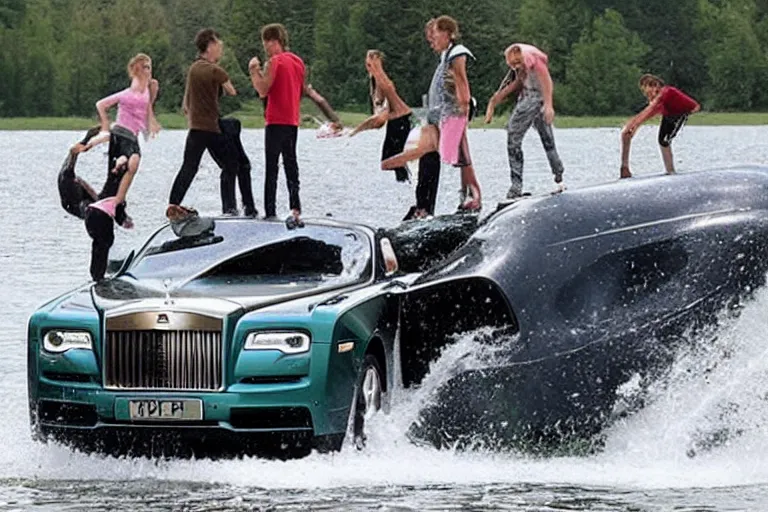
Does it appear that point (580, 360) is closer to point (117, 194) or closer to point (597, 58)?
point (117, 194)

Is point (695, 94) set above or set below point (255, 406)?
below

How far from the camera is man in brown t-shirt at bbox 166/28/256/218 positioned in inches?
774

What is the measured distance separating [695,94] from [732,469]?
15961 centimetres

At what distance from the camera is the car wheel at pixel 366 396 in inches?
479

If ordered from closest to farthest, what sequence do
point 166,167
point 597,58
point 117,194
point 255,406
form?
point 255,406, point 117,194, point 166,167, point 597,58

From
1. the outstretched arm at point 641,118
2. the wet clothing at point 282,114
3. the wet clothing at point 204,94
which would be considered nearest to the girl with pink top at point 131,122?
the wet clothing at point 204,94

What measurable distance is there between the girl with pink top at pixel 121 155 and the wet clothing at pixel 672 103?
5.62 meters

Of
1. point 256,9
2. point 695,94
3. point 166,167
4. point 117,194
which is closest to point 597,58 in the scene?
point 695,94

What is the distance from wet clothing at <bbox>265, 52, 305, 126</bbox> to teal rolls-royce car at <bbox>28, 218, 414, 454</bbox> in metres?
7.26

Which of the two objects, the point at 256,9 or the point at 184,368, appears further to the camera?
the point at 256,9

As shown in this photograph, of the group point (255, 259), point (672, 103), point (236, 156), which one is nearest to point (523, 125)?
point (236, 156)

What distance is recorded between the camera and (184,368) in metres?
11.8

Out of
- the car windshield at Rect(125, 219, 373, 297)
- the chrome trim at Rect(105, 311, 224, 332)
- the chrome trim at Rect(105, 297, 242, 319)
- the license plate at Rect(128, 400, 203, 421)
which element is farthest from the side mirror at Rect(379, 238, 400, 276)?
the license plate at Rect(128, 400, 203, 421)

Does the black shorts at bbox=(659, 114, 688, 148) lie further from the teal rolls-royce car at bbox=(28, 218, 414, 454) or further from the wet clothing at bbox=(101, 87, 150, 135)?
the teal rolls-royce car at bbox=(28, 218, 414, 454)
